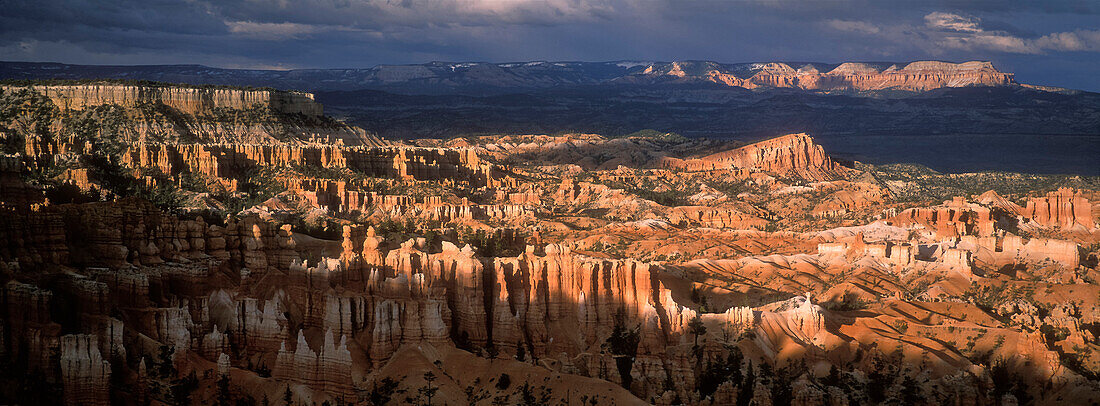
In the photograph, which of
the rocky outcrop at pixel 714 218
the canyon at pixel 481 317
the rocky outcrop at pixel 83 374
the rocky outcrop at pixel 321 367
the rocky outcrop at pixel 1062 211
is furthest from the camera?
the rocky outcrop at pixel 714 218

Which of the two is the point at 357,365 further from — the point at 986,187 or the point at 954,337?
the point at 986,187

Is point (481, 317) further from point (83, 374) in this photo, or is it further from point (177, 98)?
point (177, 98)

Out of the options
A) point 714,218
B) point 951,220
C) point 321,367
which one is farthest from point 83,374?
point 714,218

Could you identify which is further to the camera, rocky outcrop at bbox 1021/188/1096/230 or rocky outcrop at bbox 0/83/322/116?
rocky outcrop at bbox 0/83/322/116

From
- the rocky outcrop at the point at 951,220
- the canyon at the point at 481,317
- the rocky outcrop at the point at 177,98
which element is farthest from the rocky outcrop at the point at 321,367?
the rocky outcrop at the point at 177,98

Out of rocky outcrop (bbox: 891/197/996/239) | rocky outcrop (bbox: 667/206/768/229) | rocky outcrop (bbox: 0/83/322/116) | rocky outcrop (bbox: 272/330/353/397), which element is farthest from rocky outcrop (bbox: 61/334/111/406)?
rocky outcrop (bbox: 0/83/322/116)

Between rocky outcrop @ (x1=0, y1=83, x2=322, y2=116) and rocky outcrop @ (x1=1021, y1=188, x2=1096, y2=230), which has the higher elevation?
rocky outcrop @ (x1=0, y1=83, x2=322, y2=116)

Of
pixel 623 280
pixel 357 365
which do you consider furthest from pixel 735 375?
pixel 357 365

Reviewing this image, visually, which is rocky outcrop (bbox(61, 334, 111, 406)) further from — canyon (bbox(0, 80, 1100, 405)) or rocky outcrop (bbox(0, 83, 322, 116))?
rocky outcrop (bbox(0, 83, 322, 116))

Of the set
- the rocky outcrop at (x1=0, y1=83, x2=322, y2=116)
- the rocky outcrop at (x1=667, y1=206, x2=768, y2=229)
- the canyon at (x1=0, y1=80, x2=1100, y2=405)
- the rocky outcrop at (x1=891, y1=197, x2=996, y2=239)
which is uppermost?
the rocky outcrop at (x1=0, y1=83, x2=322, y2=116)

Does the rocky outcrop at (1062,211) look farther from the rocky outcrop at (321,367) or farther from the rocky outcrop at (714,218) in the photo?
the rocky outcrop at (321,367)

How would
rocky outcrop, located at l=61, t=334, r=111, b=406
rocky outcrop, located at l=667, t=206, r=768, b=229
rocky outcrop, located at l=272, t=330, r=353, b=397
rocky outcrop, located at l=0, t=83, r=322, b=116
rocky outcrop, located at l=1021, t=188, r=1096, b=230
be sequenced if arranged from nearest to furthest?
rocky outcrop, located at l=61, t=334, r=111, b=406 → rocky outcrop, located at l=272, t=330, r=353, b=397 → rocky outcrop, located at l=1021, t=188, r=1096, b=230 → rocky outcrop, located at l=667, t=206, r=768, b=229 → rocky outcrop, located at l=0, t=83, r=322, b=116
